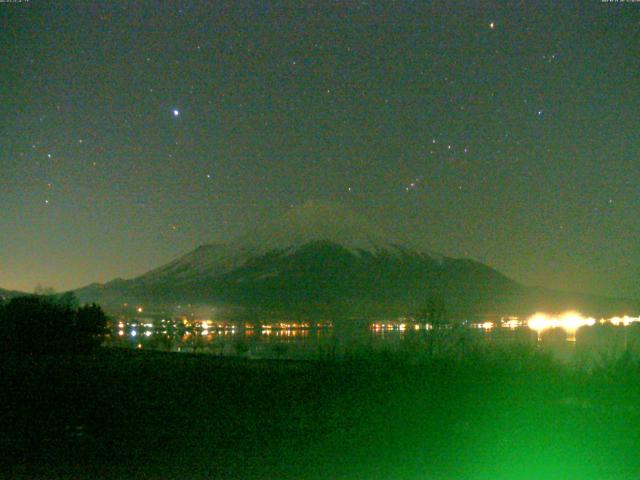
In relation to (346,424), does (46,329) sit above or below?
above

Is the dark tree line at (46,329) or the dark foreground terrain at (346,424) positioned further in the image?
the dark tree line at (46,329)

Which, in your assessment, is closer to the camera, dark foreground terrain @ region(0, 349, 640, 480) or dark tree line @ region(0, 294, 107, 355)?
dark foreground terrain @ region(0, 349, 640, 480)

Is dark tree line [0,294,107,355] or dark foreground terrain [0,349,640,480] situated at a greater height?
dark tree line [0,294,107,355]

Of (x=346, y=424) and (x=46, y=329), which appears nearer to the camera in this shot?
(x=346, y=424)

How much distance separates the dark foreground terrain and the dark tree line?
14776 mm

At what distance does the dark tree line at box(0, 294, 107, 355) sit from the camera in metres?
34.7

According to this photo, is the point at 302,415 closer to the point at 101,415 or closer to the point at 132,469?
the point at 101,415

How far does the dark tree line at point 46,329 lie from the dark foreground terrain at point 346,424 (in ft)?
48.5

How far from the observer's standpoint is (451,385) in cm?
1606

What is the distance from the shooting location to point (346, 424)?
13.8 m

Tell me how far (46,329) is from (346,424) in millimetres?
25202

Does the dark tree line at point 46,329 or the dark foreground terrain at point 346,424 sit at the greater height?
the dark tree line at point 46,329

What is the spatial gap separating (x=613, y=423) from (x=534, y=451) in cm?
247

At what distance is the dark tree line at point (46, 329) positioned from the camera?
34656 millimetres
